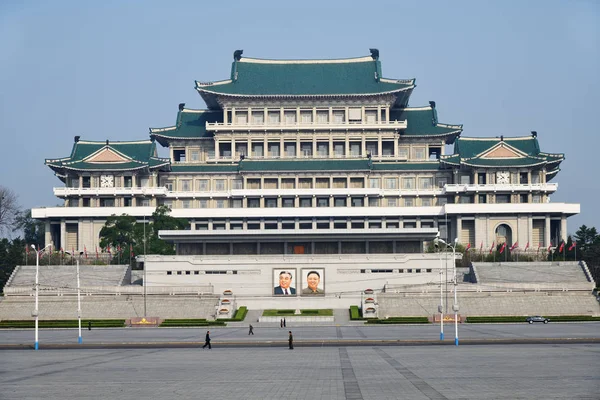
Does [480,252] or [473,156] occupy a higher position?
[473,156]

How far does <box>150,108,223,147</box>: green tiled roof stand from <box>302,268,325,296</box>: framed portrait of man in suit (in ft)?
101

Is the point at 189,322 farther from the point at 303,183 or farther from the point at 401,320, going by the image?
the point at 303,183

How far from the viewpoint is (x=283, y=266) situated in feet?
304

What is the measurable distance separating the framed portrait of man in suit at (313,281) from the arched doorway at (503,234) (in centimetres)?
2514

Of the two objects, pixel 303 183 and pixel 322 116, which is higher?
pixel 322 116

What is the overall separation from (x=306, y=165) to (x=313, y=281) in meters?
22.8

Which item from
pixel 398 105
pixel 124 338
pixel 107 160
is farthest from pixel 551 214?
pixel 124 338

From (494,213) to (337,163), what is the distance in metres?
19.1

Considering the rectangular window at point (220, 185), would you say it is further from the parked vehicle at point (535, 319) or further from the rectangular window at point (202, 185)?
the parked vehicle at point (535, 319)

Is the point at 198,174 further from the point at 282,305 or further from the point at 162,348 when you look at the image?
the point at 162,348

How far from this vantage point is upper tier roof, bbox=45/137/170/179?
362 ft

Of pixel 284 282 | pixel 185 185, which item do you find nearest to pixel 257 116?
pixel 185 185

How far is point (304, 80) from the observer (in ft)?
383

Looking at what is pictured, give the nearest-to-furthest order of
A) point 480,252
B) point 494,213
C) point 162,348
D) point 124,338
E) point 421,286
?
point 162,348, point 124,338, point 421,286, point 480,252, point 494,213
